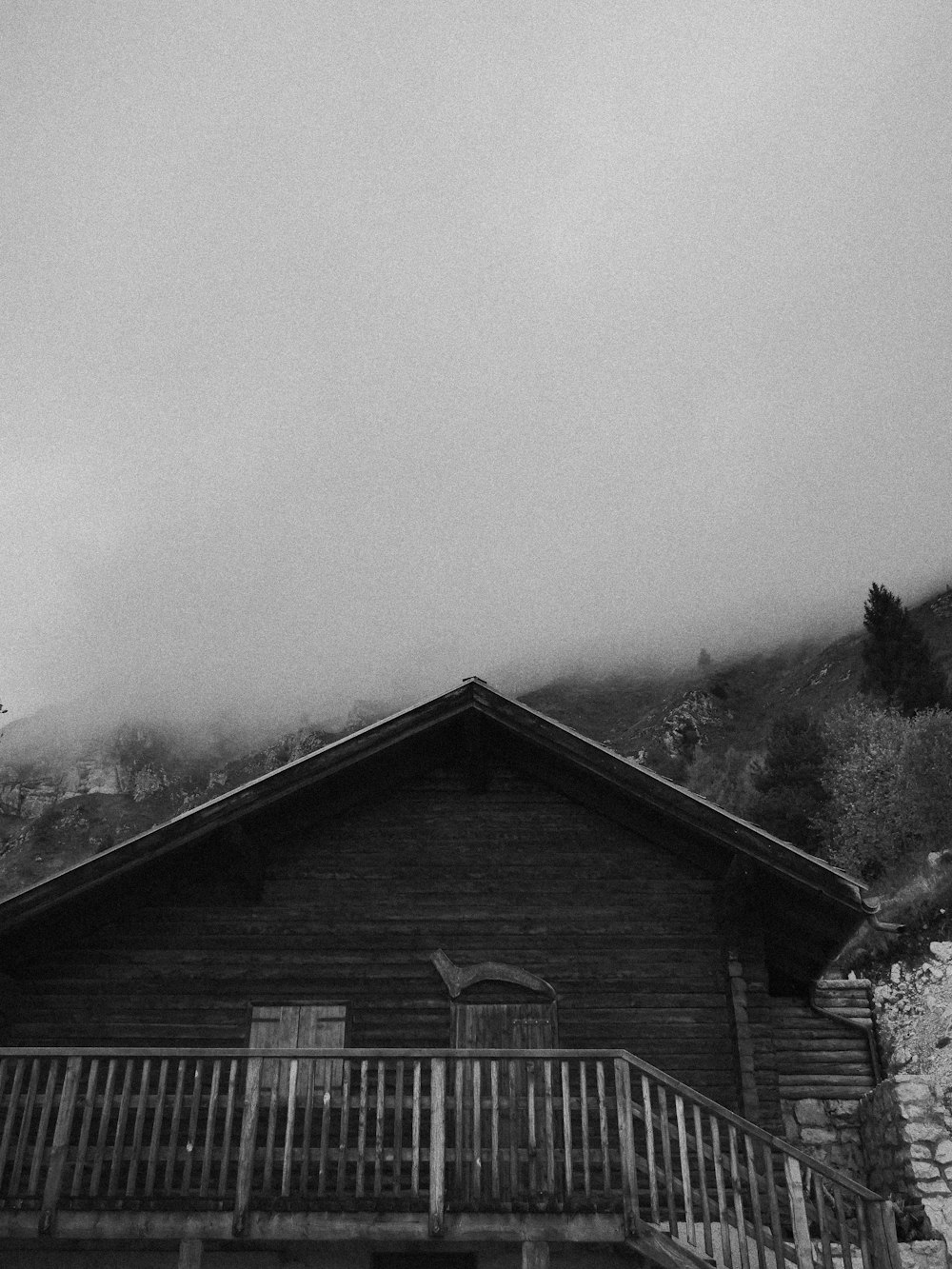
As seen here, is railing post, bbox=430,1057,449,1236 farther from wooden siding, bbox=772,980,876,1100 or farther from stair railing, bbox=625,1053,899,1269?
wooden siding, bbox=772,980,876,1100

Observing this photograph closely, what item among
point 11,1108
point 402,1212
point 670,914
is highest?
point 670,914

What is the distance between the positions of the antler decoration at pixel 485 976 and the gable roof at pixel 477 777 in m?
2.42

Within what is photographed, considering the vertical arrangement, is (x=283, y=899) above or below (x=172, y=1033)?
above

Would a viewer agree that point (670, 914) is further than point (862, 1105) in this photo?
No

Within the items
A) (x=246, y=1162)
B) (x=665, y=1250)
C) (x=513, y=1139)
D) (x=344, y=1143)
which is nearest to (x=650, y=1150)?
(x=665, y=1250)

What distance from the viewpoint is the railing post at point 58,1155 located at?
1030 cm

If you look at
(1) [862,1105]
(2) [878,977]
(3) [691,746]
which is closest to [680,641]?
(3) [691,746]

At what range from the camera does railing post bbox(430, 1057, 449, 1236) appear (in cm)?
1022

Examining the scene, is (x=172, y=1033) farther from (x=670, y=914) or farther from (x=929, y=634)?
(x=929, y=634)

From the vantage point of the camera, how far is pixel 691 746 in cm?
10394

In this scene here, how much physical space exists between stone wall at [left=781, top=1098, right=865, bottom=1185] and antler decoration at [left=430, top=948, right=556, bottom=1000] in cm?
462

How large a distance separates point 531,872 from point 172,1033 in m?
4.75

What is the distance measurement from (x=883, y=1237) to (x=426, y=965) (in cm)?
586

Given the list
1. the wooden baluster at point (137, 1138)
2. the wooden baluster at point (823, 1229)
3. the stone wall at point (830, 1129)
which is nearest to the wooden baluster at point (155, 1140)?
the wooden baluster at point (137, 1138)
